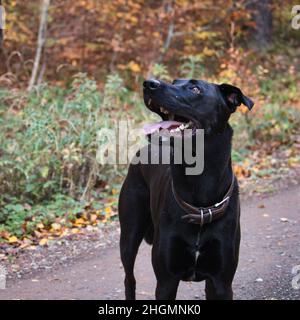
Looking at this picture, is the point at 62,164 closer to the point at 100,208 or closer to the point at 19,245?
the point at 100,208

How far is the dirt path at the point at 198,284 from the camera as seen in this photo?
214 inches

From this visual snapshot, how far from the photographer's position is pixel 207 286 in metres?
4.21

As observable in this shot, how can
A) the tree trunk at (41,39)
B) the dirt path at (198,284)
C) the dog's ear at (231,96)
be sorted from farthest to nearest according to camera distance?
the tree trunk at (41,39) < the dirt path at (198,284) < the dog's ear at (231,96)

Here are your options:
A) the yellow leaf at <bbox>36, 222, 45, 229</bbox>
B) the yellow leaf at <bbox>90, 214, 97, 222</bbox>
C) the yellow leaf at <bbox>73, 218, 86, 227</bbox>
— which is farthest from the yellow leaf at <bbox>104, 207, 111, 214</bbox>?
the yellow leaf at <bbox>36, 222, 45, 229</bbox>

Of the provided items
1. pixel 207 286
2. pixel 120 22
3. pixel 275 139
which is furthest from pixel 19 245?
pixel 120 22

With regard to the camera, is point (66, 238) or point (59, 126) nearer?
point (66, 238)

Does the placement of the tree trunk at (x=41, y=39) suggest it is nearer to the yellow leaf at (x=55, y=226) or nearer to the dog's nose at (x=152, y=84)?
the yellow leaf at (x=55, y=226)

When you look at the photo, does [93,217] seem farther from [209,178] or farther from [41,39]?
[41,39]

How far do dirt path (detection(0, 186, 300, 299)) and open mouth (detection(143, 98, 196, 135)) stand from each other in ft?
6.20

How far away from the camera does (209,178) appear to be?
401cm

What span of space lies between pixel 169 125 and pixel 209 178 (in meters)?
0.42

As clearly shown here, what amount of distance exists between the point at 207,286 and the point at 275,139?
679 centimetres

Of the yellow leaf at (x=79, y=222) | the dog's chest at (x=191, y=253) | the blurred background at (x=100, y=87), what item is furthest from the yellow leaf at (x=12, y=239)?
the dog's chest at (x=191, y=253)

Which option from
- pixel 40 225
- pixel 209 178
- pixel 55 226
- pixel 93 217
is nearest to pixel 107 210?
pixel 93 217
